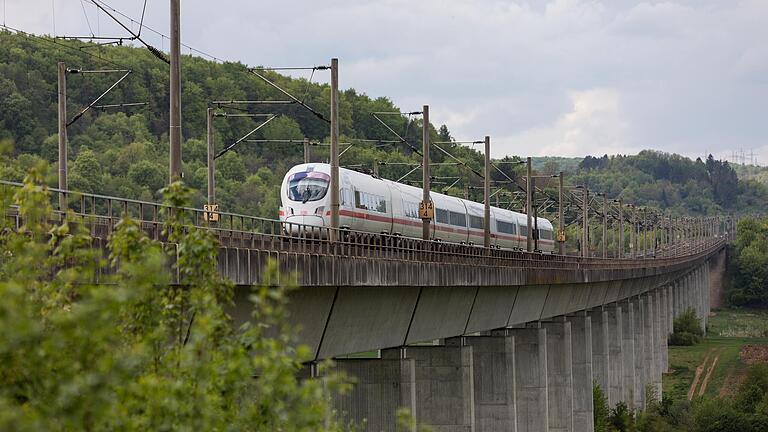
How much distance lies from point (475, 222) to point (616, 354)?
34.4m

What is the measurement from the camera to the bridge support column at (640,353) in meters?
111

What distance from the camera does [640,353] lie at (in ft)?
397

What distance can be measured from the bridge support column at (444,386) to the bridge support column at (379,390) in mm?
8149

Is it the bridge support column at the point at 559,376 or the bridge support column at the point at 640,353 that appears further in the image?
the bridge support column at the point at 640,353

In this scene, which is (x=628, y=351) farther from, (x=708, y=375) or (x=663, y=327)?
(x=663, y=327)

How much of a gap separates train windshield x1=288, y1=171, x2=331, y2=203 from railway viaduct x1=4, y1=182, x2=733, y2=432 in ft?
5.64

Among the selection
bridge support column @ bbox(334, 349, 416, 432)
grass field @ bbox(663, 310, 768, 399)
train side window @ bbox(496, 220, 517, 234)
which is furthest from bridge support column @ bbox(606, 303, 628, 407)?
bridge support column @ bbox(334, 349, 416, 432)

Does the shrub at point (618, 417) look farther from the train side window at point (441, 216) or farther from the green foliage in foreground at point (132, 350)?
the green foliage in foreground at point (132, 350)

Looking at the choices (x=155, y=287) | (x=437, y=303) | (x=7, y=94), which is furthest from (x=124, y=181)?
(x=155, y=287)

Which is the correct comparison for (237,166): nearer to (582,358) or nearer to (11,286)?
(582,358)

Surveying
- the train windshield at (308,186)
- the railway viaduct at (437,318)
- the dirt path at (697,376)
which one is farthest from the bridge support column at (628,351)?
the train windshield at (308,186)

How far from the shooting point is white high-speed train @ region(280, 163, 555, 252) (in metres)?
52.5

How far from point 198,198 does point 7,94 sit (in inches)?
702

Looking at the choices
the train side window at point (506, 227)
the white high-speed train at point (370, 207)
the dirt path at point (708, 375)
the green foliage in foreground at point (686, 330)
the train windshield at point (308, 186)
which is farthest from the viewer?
the green foliage in foreground at point (686, 330)
